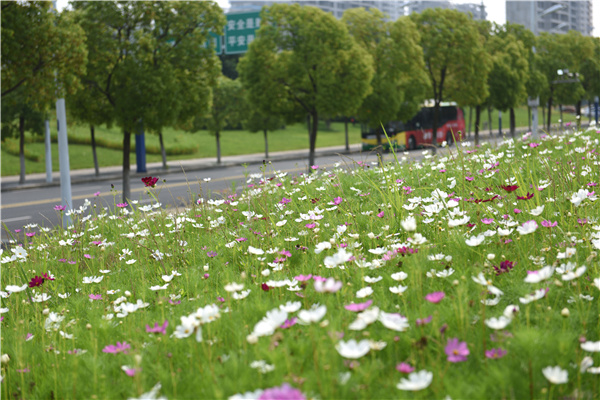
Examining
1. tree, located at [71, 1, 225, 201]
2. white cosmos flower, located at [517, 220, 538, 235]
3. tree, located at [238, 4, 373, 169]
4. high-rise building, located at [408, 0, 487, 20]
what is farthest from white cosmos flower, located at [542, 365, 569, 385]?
high-rise building, located at [408, 0, 487, 20]

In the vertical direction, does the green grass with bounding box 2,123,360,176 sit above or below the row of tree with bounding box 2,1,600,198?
below

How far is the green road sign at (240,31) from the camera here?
120 feet

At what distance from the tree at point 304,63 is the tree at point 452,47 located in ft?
20.5

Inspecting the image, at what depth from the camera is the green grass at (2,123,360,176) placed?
1273 inches

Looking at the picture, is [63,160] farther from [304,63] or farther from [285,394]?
[304,63]

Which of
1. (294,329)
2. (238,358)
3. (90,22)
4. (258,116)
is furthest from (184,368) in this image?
(258,116)

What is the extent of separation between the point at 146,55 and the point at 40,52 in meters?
3.54

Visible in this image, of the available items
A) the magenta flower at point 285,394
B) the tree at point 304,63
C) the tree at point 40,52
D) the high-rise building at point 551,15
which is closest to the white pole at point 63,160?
the tree at point 40,52

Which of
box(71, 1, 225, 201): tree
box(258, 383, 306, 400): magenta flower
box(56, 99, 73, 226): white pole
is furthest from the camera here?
box(71, 1, 225, 201): tree

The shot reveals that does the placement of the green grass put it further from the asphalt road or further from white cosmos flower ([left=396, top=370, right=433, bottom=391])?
white cosmos flower ([left=396, top=370, right=433, bottom=391])

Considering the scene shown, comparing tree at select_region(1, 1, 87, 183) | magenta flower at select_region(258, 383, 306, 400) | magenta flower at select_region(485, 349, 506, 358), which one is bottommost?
magenta flower at select_region(485, 349, 506, 358)

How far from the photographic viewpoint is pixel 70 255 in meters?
5.28

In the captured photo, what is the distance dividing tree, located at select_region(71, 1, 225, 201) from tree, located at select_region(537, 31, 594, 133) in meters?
36.7

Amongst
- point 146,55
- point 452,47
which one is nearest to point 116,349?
point 146,55
